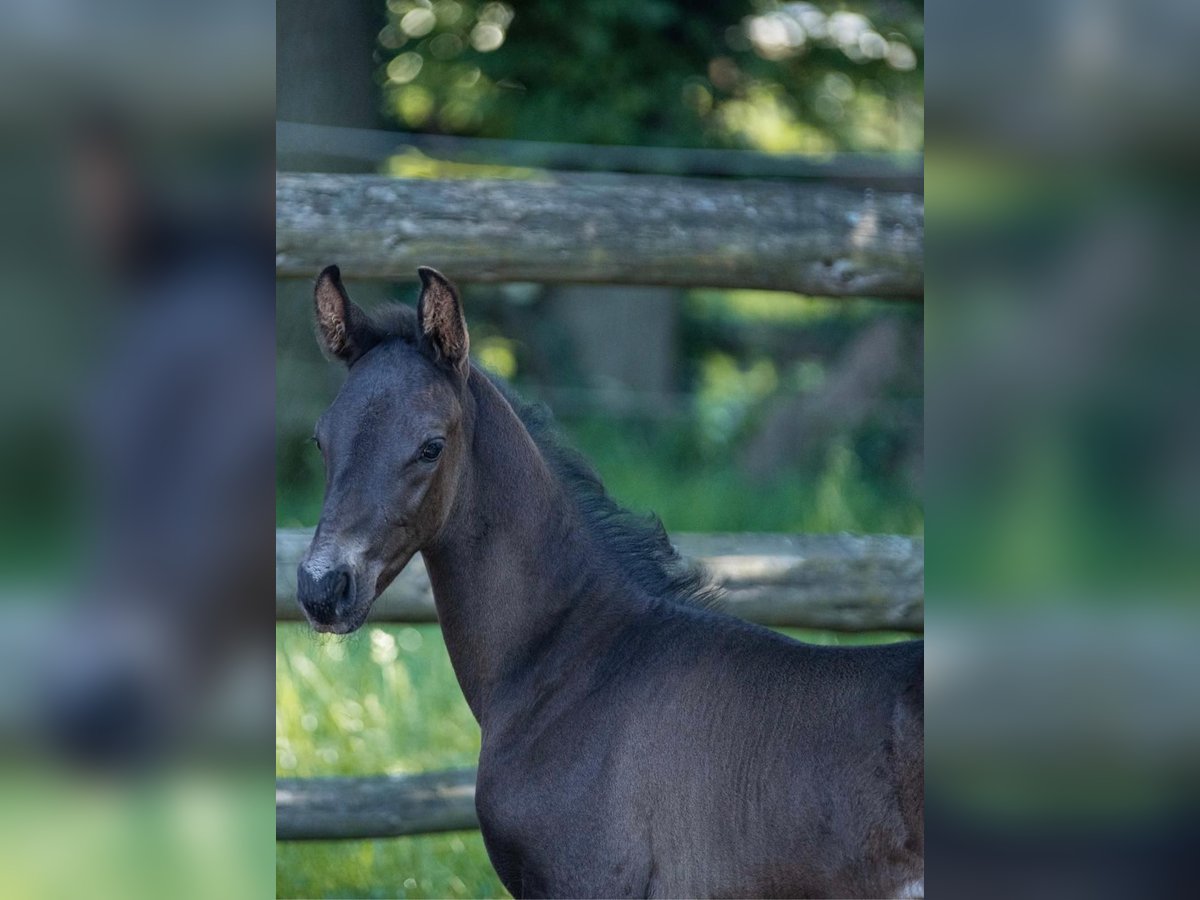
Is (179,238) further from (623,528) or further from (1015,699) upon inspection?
(623,528)

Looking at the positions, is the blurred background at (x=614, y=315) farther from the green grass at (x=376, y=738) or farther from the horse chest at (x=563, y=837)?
the horse chest at (x=563, y=837)

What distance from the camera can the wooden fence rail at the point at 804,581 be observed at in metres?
2.89

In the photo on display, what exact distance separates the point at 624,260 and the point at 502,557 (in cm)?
87

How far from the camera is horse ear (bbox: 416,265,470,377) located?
6.95 feet

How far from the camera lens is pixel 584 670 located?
7.29ft

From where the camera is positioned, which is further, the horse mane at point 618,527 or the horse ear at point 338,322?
the horse mane at point 618,527

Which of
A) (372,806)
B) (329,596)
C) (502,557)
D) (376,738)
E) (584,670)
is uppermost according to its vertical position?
(329,596)

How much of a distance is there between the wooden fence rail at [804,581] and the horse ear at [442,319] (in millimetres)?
853

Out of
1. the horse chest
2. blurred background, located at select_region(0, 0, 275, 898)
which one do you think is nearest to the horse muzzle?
the horse chest

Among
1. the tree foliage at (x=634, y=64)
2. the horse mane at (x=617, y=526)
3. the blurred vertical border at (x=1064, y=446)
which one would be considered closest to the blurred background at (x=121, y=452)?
the blurred vertical border at (x=1064, y=446)

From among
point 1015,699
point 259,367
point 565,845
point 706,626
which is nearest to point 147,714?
point 259,367

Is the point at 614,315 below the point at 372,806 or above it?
below

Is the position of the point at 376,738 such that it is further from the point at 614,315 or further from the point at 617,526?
the point at 614,315

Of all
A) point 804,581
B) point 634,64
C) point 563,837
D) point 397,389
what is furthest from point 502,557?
point 634,64
